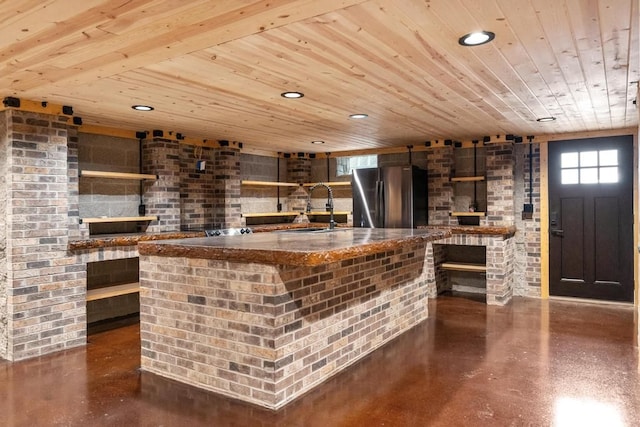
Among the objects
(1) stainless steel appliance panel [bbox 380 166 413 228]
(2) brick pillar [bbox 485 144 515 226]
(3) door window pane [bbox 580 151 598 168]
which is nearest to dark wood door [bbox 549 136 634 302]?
(3) door window pane [bbox 580 151 598 168]

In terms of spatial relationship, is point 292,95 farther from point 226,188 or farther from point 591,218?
point 591,218

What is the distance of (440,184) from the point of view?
6.59m

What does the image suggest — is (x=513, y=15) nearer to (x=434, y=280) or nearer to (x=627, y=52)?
(x=627, y=52)

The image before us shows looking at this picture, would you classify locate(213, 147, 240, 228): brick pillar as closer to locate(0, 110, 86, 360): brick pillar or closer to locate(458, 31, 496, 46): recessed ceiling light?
locate(0, 110, 86, 360): brick pillar

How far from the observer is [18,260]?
150 inches

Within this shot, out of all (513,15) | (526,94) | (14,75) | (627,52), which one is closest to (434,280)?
(526,94)

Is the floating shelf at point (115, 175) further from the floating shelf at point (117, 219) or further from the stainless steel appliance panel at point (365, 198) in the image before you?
the stainless steel appliance panel at point (365, 198)

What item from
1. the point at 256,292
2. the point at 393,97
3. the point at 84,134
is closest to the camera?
the point at 256,292

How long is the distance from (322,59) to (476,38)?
0.91 m

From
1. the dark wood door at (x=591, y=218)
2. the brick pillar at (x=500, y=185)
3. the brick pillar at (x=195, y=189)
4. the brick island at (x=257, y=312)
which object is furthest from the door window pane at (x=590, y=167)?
the brick pillar at (x=195, y=189)

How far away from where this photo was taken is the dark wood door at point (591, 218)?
572 cm

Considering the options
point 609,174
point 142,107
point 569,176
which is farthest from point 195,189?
point 609,174

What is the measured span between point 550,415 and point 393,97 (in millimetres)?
2566

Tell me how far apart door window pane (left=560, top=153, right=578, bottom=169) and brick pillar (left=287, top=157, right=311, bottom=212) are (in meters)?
3.93
